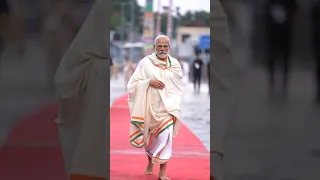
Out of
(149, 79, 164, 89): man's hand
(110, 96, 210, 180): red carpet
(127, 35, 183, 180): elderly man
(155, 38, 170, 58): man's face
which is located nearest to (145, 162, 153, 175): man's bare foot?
(110, 96, 210, 180): red carpet

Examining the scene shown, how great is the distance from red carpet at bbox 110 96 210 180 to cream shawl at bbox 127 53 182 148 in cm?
51

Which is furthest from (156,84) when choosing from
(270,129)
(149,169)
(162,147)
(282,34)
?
(282,34)

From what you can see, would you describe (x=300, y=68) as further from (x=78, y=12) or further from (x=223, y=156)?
(x=78, y=12)

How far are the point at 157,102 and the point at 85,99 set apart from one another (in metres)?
1.84

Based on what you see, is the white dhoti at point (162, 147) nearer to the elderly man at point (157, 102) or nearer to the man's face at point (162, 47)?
the elderly man at point (157, 102)

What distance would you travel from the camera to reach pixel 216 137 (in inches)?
209

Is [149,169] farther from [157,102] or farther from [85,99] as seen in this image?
[85,99]

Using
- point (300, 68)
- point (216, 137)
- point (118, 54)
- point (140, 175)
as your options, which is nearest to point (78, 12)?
point (216, 137)

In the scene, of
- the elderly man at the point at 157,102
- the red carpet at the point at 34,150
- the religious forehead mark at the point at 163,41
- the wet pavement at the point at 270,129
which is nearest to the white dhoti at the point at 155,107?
the elderly man at the point at 157,102

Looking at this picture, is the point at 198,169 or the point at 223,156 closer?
the point at 223,156

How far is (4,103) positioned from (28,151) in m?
0.46

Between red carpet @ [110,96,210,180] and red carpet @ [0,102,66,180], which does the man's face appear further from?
red carpet @ [0,102,66,180]

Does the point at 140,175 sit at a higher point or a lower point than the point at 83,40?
lower

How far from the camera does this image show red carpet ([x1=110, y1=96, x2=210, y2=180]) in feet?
23.1
